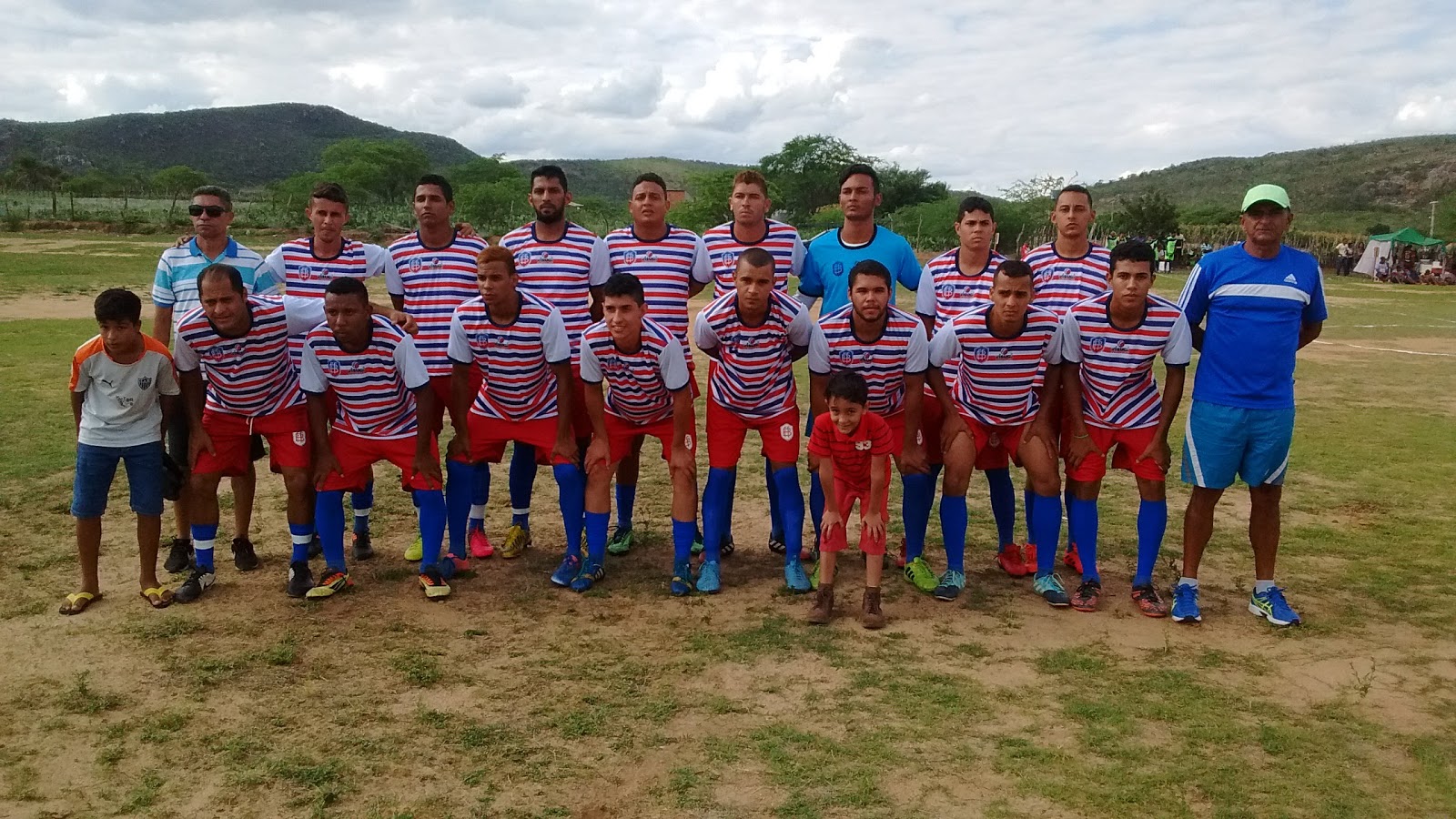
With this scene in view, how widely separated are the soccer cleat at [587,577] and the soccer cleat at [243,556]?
1845 millimetres

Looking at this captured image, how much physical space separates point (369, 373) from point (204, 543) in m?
1.27

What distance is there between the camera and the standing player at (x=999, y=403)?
5027 millimetres

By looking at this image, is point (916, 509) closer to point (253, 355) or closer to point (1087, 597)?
point (1087, 597)

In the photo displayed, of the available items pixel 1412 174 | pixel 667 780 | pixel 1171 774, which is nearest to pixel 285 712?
pixel 667 780

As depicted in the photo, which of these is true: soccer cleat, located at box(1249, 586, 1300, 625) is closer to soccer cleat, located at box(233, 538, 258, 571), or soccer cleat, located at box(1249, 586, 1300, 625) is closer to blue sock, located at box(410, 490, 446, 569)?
blue sock, located at box(410, 490, 446, 569)

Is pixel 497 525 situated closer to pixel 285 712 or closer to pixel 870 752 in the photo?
pixel 285 712

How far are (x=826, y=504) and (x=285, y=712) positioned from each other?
2.56 meters

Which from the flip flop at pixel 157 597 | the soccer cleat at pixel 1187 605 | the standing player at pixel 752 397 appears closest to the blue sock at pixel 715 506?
the standing player at pixel 752 397

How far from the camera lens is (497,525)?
6.29 m

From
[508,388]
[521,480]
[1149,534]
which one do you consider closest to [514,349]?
[508,388]

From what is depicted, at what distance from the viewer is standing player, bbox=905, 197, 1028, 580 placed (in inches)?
213

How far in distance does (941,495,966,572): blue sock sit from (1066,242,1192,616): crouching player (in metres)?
0.60

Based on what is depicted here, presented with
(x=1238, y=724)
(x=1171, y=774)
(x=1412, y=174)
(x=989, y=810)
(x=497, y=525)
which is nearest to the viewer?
(x=989, y=810)

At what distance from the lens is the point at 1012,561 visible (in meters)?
5.57
